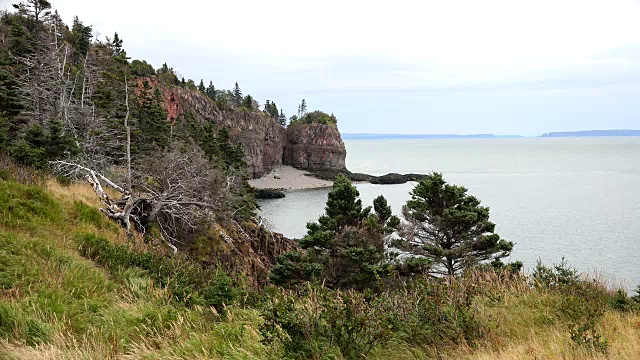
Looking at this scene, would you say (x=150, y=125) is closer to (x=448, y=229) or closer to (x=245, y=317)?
(x=448, y=229)

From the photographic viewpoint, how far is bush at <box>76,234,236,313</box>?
666 cm

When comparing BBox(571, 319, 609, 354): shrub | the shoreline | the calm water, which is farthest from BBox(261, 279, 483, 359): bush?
the shoreline

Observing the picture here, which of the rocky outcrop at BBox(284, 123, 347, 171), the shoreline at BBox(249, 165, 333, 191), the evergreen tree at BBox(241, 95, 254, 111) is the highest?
the evergreen tree at BBox(241, 95, 254, 111)

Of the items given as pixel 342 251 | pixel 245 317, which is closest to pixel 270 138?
pixel 342 251

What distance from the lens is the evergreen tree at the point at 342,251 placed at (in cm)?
1906

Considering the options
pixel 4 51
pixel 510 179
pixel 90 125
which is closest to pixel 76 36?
pixel 4 51

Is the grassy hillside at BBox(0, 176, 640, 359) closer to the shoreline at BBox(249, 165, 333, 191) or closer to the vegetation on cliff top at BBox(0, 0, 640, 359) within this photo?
the vegetation on cliff top at BBox(0, 0, 640, 359)

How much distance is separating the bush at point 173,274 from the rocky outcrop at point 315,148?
11485cm

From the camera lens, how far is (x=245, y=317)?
19.3ft

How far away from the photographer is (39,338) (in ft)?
15.1

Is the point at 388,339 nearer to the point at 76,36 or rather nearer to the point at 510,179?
the point at 76,36

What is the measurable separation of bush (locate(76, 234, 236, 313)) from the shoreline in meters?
80.2

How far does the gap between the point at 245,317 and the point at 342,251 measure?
1382cm

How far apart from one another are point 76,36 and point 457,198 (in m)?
53.7
